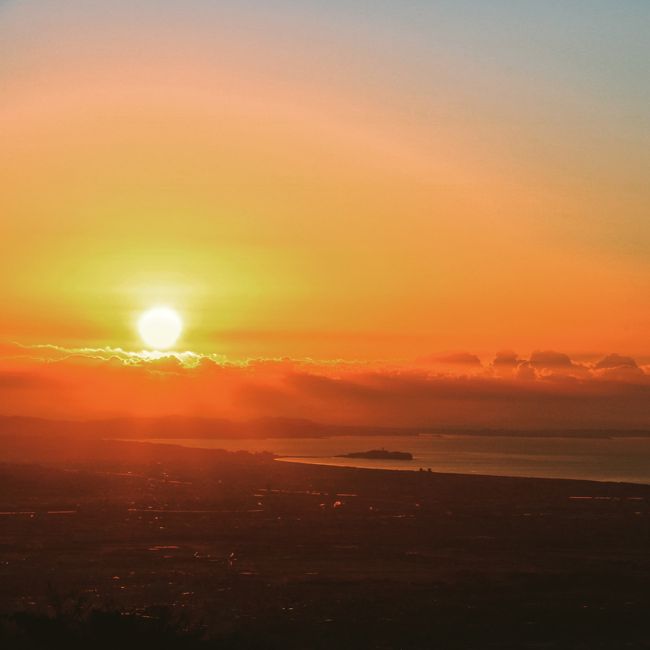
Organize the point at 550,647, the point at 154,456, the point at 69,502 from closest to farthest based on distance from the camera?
the point at 550,647 → the point at 69,502 → the point at 154,456

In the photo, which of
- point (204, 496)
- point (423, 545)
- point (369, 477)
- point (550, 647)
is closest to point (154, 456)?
point (369, 477)

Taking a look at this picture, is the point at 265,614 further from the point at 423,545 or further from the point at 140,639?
the point at 423,545

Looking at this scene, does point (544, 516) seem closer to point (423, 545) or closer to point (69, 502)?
point (423, 545)

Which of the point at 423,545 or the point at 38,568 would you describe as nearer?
the point at 38,568

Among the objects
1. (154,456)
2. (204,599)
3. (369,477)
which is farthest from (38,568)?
→ (154,456)

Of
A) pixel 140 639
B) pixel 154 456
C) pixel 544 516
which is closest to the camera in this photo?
pixel 140 639

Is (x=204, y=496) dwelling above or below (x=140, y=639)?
above

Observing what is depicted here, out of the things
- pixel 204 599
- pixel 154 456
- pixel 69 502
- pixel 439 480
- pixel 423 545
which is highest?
pixel 154 456
